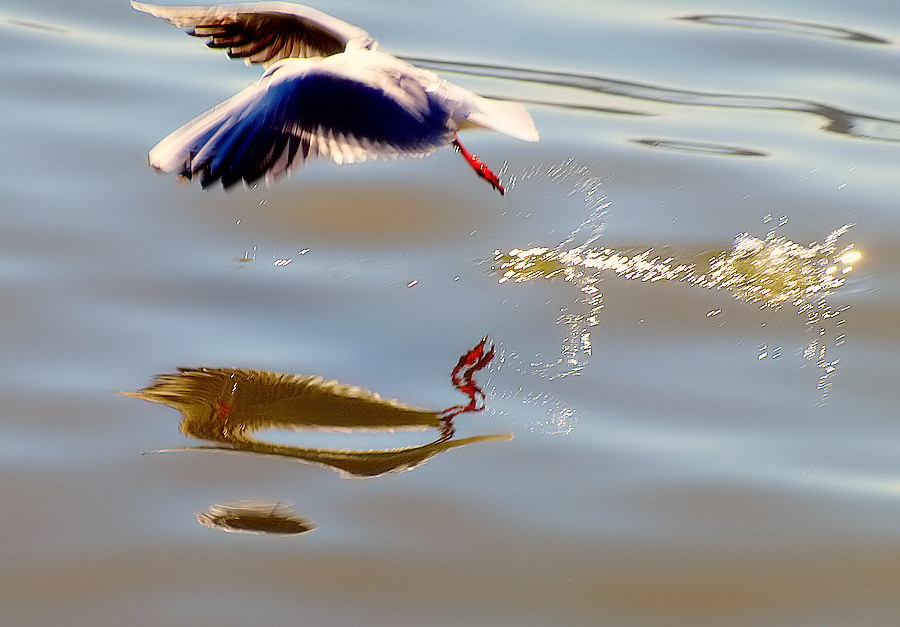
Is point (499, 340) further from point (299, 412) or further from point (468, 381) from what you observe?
point (299, 412)

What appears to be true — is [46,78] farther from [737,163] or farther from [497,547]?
[497,547]

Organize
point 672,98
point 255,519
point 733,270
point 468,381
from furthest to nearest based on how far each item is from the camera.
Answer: point 672,98
point 733,270
point 468,381
point 255,519

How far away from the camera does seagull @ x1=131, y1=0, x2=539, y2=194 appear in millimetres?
2229

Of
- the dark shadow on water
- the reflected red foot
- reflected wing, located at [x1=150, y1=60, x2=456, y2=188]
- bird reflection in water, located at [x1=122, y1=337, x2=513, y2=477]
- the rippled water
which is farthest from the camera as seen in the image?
the dark shadow on water

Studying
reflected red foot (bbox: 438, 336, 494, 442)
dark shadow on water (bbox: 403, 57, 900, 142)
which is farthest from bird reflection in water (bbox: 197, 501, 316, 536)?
dark shadow on water (bbox: 403, 57, 900, 142)

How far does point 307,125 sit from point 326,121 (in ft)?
0.13

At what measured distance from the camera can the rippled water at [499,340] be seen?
5.53 feet

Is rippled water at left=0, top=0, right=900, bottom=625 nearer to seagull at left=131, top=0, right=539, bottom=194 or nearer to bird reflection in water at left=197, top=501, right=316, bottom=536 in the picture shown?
bird reflection in water at left=197, top=501, right=316, bottom=536

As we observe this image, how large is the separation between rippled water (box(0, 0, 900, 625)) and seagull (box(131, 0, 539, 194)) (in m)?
0.33

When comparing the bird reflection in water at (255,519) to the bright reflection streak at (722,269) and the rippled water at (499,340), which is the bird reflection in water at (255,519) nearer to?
the rippled water at (499,340)

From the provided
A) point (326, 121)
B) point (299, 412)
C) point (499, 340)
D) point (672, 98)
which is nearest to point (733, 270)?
point (499, 340)

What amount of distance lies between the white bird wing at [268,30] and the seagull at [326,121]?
274mm

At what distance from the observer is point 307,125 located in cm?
234

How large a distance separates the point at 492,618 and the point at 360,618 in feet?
0.58
